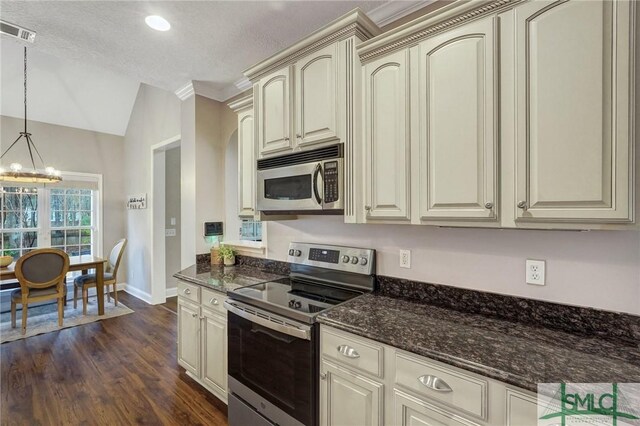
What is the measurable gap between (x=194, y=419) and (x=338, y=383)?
135cm

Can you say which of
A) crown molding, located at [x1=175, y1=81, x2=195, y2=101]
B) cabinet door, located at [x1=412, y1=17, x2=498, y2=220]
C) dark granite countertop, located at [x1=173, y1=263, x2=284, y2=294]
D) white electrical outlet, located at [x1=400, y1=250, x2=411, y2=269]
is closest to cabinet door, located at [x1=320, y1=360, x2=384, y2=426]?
white electrical outlet, located at [x1=400, y1=250, x2=411, y2=269]

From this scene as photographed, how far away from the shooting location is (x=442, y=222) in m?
1.47

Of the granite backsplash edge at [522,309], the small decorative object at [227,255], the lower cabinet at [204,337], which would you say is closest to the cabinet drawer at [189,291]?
the lower cabinet at [204,337]

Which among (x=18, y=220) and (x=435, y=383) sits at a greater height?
(x=18, y=220)

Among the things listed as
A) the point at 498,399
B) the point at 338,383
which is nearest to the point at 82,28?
the point at 338,383

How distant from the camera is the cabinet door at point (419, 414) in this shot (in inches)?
44.6

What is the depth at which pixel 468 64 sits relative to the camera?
53.9 inches

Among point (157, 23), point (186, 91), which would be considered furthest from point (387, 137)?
point (186, 91)

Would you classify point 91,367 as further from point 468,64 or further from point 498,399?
point 468,64

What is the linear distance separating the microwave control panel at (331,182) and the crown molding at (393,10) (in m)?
1.04

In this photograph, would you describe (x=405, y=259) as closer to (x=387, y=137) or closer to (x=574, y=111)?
(x=387, y=137)

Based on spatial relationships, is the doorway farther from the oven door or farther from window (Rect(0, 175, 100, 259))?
the oven door

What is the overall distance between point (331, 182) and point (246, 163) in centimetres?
104

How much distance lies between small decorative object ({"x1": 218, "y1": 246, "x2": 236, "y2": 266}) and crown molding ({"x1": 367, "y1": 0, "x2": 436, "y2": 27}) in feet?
7.48
